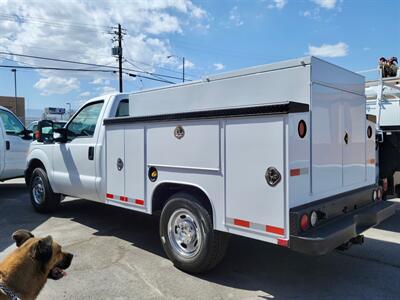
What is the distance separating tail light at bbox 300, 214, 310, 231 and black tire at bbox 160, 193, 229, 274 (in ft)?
3.14

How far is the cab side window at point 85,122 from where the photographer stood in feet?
20.3

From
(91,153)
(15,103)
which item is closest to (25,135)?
(91,153)

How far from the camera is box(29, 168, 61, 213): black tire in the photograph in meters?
7.26

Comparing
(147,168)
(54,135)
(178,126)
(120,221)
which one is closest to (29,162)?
(54,135)

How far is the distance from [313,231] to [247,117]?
1243 mm

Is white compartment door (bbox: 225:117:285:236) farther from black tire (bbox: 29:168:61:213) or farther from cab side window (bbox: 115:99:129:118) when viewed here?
black tire (bbox: 29:168:61:213)

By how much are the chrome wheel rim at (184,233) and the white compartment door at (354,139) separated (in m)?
1.80

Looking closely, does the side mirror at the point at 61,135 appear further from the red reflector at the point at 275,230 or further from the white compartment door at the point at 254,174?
the red reflector at the point at 275,230

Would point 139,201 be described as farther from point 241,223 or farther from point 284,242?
point 284,242

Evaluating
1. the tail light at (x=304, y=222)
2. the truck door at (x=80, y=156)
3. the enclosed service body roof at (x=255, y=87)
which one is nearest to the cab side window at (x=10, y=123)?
the truck door at (x=80, y=156)

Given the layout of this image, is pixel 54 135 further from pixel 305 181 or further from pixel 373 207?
pixel 373 207

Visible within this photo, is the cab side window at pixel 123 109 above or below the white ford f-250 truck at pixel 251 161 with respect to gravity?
above

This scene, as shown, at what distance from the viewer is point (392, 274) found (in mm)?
4531

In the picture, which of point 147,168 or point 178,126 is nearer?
point 178,126
